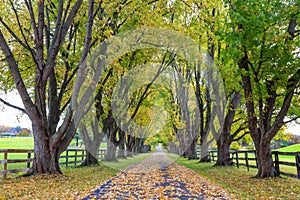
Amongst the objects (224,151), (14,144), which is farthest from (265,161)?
(14,144)

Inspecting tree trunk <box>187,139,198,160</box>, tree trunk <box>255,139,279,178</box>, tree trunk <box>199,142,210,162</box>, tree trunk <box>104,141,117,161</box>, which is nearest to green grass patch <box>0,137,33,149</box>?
tree trunk <box>104,141,117,161</box>

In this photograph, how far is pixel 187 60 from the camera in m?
18.5

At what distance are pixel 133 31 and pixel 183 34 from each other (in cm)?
229

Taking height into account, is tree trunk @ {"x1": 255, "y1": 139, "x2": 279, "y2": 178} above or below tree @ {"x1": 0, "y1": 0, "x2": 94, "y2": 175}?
below

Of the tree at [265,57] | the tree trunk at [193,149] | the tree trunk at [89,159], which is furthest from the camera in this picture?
the tree trunk at [193,149]

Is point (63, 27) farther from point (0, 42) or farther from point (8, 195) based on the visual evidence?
point (8, 195)

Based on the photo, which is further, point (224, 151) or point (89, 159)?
point (89, 159)

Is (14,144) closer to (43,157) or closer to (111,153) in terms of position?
(111,153)

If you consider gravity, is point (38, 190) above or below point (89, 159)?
below

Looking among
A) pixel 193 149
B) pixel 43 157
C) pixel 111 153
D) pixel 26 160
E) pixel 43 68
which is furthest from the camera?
pixel 193 149

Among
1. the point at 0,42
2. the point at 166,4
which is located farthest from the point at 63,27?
the point at 166,4

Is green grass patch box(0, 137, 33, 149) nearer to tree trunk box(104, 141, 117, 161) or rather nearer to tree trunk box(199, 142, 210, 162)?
tree trunk box(104, 141, 117, 161)

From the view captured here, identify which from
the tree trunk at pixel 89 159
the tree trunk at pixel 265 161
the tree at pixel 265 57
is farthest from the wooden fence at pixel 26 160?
the tree trunk at pixel 265 161

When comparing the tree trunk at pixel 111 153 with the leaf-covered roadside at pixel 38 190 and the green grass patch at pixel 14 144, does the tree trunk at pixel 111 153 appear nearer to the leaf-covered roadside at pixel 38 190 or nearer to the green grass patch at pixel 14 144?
the leaf-covered roadside at pixel 38 190
